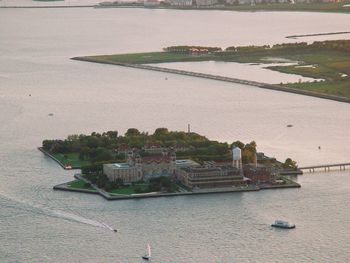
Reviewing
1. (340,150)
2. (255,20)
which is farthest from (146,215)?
(255,20)

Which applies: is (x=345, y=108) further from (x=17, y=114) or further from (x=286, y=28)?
(x=286, y=28)

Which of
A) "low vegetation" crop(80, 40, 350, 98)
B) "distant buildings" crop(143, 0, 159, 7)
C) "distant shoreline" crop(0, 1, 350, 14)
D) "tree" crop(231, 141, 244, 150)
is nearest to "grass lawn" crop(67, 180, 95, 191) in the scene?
"tree" crop(231, 141, 244, 150)

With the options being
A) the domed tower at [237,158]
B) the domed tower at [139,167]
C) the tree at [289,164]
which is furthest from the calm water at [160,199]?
the domed tower at [139,167]

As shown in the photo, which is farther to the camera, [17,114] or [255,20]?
[255,20]

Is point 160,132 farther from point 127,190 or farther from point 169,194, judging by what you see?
point 169,194

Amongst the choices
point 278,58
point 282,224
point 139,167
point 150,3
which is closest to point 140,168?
point 139,167
